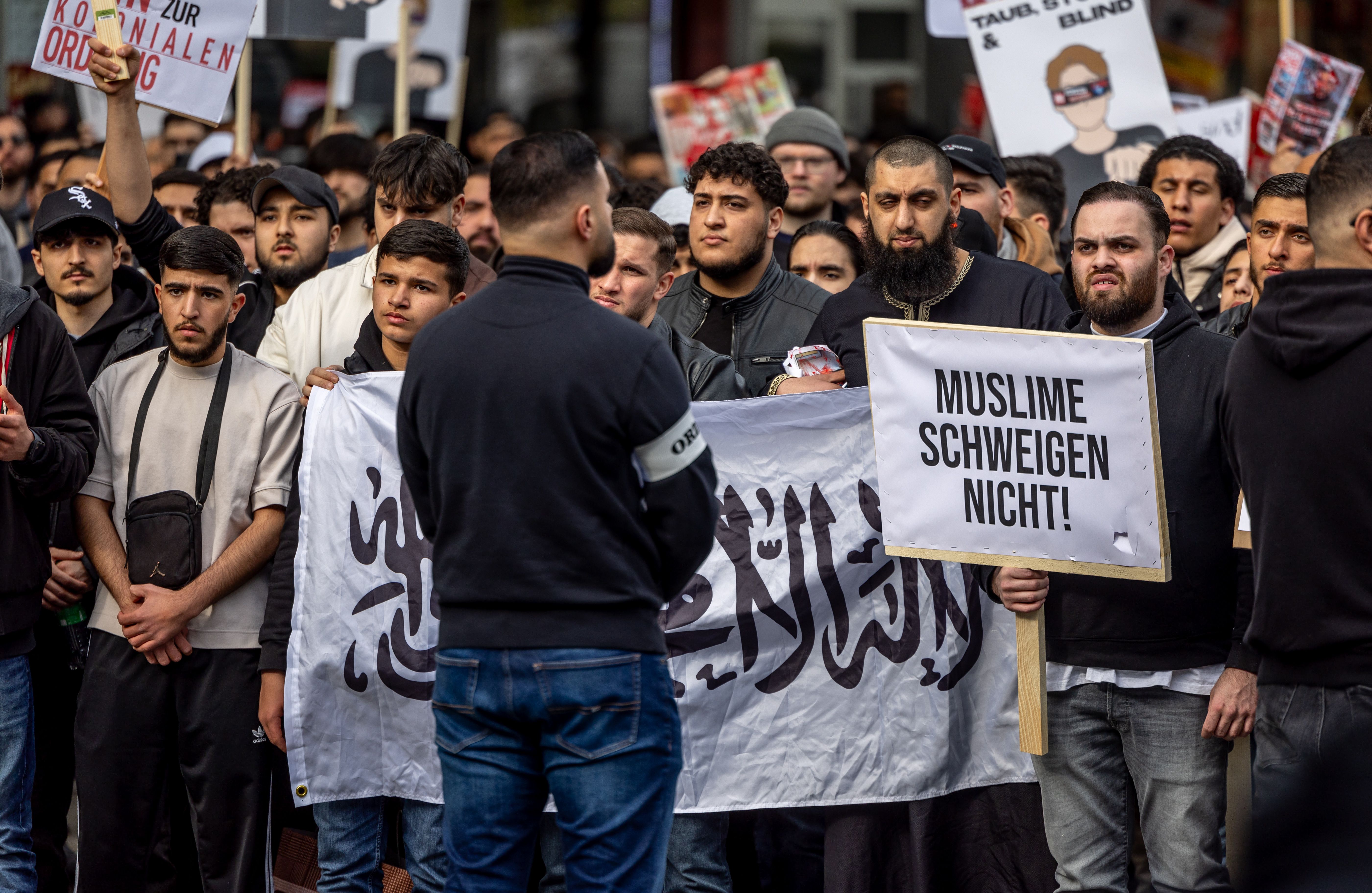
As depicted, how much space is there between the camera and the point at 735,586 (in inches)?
190

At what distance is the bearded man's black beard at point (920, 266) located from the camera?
506 cm

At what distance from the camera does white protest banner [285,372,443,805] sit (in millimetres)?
4609

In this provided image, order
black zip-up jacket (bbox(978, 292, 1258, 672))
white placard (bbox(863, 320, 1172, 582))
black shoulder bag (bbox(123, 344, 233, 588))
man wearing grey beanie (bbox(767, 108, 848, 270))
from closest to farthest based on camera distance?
white placard (bbox(863, 320, 1172, 582)) < black zip-up jacket (bbox(978, 292, 1258, 672)) < black shoulder bag (bbox(123, 344, 233, 588)) < man wearing grey beanie (bbox(767, 108, 848, 270))

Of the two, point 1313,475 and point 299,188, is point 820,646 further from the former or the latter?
point 299,188

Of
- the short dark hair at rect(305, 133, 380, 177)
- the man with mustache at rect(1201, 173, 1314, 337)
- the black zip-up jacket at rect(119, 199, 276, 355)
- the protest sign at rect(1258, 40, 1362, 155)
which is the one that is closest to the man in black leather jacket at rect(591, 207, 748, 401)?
the black zip-up jacket at rect(119, 199, 276, 355)

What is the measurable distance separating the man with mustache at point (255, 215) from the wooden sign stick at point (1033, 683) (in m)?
2.90

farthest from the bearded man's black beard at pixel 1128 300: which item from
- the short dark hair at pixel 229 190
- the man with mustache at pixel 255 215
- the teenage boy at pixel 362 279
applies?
the short dark hair at pixel 229 190

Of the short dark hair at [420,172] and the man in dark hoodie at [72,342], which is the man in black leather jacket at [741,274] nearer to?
the short dark hair at [420,172]

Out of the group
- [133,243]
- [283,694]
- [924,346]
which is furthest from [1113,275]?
[133,243]

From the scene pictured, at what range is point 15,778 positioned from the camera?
452 centimetres

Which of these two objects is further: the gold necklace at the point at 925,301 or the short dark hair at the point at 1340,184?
the gold necklace at the point at 925,301

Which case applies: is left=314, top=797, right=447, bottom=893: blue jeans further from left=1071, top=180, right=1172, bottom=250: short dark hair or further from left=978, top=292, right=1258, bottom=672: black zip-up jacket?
left=1071, top=180, right=1172, bottom=250: short dark hair

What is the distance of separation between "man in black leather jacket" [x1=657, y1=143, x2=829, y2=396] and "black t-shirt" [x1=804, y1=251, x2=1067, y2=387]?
0.36 m

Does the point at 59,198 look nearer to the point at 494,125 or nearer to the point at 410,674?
the point at 410,674
